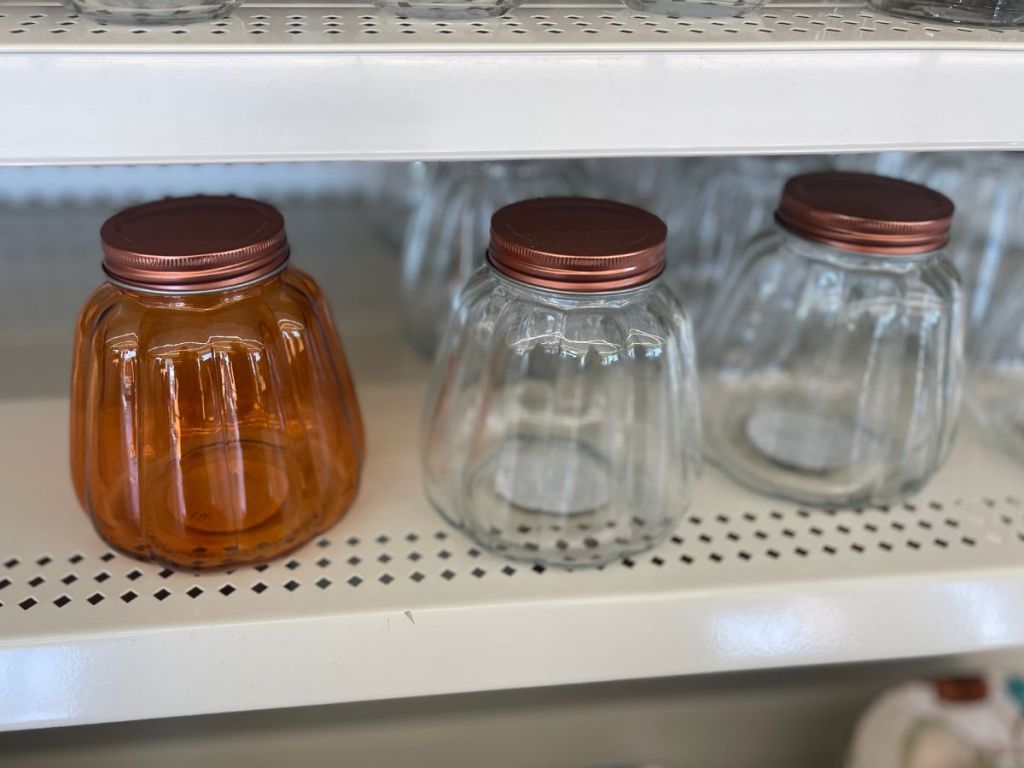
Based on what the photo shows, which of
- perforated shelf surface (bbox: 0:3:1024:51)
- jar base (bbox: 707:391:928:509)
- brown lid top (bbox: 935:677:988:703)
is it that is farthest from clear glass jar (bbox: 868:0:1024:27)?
brown lid top (bbox: 935:677:988:703)

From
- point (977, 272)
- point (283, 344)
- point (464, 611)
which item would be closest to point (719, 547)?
point (464, 611)

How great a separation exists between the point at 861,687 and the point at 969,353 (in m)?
0.30

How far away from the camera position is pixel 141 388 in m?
0.45

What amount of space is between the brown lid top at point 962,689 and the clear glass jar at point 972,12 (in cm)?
51

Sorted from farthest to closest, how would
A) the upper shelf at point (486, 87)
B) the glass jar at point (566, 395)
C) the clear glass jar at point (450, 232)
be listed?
1. the clear glass jar at point (450, 232)
2. the glass jar at point (566, 395)
3. the upper shelf at point (486, 87)

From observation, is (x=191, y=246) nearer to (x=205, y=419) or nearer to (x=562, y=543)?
(x=205, y=419)

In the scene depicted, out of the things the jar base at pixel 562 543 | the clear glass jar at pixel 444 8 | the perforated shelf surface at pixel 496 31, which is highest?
A: the clear glass jar at pixel 444 8

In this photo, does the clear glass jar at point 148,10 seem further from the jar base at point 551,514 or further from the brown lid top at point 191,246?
the jar base at point 551,514

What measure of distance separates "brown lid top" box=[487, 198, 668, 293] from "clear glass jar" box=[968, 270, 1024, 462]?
1.06ft

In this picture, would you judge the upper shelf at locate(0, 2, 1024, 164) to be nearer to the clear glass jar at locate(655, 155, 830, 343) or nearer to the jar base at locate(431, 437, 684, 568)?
the jar base at locate(431, 437, 684, 568)

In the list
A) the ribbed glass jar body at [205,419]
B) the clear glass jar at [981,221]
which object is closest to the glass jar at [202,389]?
the ribbed glass jar body at [205,419]

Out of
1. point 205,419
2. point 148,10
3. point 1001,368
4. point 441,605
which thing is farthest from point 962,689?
point 148,10

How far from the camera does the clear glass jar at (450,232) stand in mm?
683

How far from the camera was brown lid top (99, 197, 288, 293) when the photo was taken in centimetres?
42
